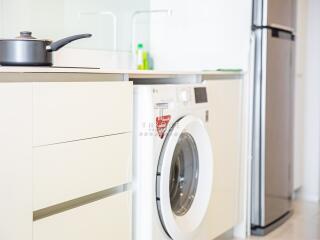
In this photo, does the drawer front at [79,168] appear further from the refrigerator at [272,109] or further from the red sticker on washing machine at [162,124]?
the refrigerator at [272,109]

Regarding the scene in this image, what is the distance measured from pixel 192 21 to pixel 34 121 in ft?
5.42

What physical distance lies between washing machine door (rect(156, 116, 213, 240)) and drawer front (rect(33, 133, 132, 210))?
23cm

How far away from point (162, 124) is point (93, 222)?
1.65 feet

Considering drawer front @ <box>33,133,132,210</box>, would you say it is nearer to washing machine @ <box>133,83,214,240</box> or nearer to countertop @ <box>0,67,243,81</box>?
washing machine @ <box>133,83,214,240</box>

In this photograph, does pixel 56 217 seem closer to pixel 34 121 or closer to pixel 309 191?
pixel 34 121

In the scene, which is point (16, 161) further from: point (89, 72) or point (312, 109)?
point (312, 109)

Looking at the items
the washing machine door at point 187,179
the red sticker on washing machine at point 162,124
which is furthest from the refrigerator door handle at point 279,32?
the red sticker on washing machine at point 162,124

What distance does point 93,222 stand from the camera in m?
1.79

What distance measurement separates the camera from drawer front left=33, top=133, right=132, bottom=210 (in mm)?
1564

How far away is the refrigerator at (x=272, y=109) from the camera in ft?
9.34

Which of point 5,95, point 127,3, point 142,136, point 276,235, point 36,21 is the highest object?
point 127,3

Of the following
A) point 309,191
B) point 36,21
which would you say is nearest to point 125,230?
point 36,21

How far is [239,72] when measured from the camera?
9.12 ft

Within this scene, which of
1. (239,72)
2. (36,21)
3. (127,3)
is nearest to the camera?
(36,21)
